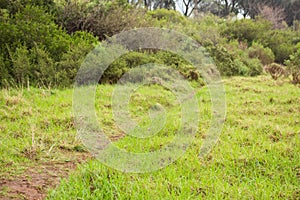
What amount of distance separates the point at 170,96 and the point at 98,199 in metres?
4.51

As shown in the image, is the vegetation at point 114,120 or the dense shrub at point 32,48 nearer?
the vegetation at point 114,120

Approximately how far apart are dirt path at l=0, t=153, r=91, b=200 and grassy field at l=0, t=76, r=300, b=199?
0.14ft

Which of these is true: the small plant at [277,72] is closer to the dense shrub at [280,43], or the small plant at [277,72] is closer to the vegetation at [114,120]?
the vegetation at [114,120]

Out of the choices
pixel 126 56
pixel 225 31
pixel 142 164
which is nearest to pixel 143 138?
pixel 142 164

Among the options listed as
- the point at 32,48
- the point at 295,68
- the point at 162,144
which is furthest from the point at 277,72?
the point at 162,144

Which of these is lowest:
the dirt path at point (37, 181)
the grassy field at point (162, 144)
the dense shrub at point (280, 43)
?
the dirt path at point (37, 181)

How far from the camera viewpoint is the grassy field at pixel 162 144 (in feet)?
7.93

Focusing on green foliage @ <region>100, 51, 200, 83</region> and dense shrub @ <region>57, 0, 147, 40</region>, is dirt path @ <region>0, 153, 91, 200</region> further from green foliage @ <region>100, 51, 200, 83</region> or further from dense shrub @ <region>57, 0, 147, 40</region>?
dense shrub @ <region>57, 0, 147, 40</region>

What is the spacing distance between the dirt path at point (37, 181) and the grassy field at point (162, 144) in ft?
0.14

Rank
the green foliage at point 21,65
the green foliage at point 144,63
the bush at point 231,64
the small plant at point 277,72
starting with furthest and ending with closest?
the bush at point 231,64 < the small plant at point 277,72 < the green foliage at point 144,63 < the green foliage at point 21,65

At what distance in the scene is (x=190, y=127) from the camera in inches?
163

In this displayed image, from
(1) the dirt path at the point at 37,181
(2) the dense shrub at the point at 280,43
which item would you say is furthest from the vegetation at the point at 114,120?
(2) the dense shrub at the point at 280,43

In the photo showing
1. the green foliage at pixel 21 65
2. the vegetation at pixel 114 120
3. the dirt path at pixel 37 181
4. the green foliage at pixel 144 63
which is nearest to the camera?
the dirt path at pixel 37 181

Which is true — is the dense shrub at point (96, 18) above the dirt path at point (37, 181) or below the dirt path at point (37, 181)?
above
